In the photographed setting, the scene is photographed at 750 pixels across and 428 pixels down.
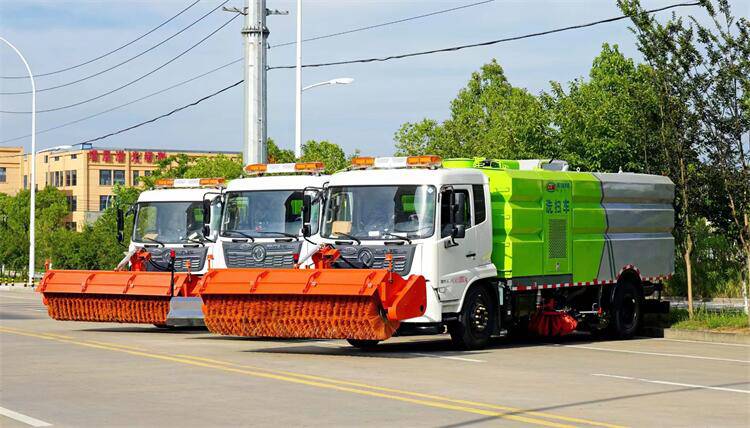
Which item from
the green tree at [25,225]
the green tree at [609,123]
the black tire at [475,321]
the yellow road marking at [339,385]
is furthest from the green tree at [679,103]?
the green tree at [25,225]

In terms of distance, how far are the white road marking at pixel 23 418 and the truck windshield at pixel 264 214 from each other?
11.2 meters

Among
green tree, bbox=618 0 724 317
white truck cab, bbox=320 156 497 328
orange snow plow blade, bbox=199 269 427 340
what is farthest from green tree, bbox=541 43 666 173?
orange snow plow blade, bbox=199 269 427 340

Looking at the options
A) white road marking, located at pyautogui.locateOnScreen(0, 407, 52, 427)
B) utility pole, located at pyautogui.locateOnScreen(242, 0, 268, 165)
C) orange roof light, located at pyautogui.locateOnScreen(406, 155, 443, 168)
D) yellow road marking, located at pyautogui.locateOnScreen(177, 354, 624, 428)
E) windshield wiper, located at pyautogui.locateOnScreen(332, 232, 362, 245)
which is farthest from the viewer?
utility pole, located at pyautogui.locateOnScreen(242, 0, 268, 165)

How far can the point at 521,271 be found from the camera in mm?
20984

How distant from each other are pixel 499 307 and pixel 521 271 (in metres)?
0.82

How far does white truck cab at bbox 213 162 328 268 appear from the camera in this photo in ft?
75.8

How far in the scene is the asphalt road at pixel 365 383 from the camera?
471 inches

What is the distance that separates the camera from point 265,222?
2361 centimetres

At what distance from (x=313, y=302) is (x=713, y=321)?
8.90 meters

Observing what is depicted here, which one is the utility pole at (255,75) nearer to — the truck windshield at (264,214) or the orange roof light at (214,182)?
the orange roof light at (214,182)

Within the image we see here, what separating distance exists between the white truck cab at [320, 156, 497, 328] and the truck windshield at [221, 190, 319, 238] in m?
3.14

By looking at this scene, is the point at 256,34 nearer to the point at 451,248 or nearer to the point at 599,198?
the point at 599,198

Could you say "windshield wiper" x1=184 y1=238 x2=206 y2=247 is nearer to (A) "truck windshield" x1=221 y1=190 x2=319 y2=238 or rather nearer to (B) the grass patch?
(A) "truck windshield" x1=221 y1=190 x2=319 y2=238

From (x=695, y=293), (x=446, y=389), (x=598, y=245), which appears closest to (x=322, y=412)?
(x=446, y=389)
